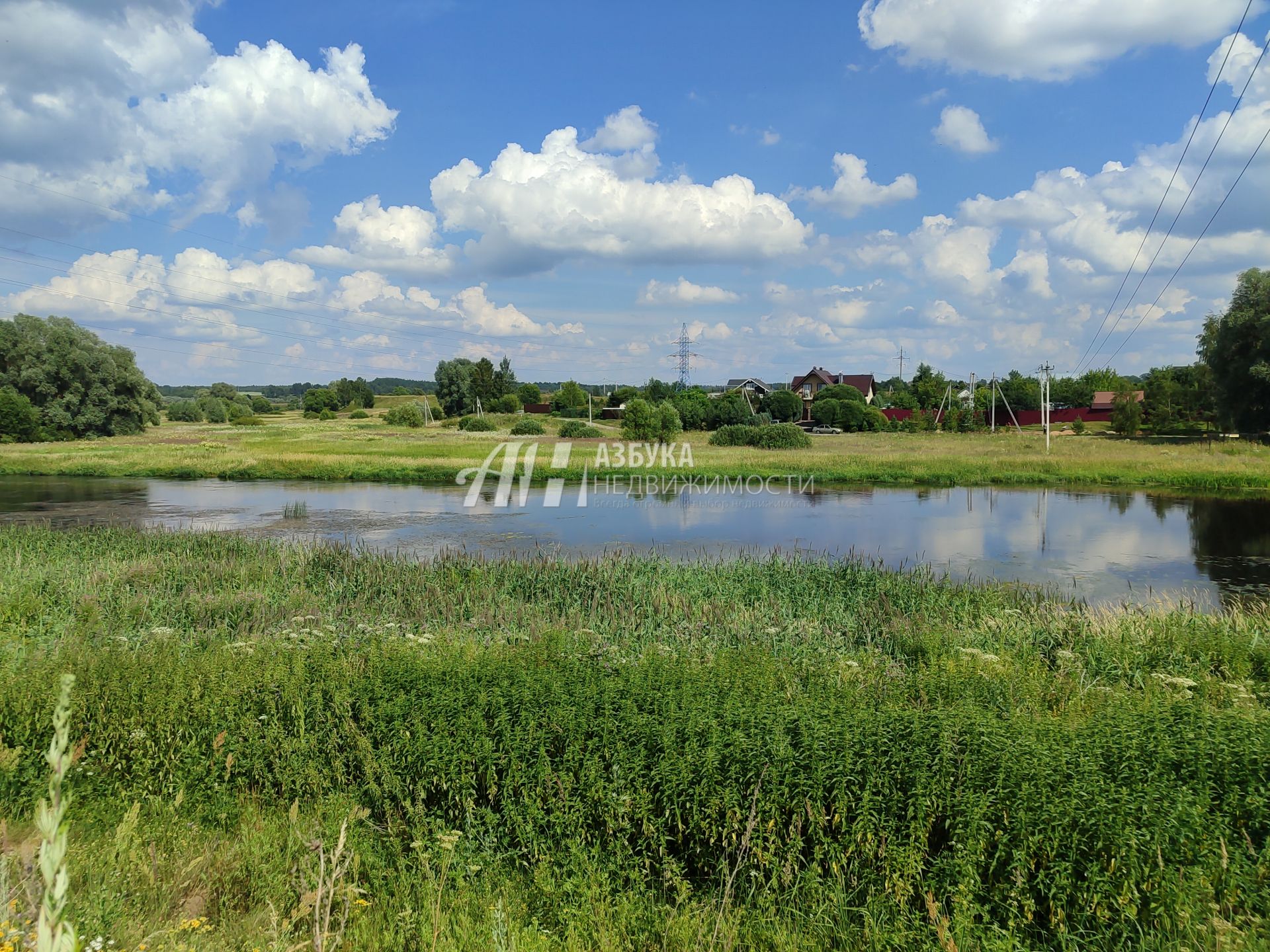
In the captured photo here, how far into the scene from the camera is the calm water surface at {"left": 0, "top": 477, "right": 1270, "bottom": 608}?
16562 mm

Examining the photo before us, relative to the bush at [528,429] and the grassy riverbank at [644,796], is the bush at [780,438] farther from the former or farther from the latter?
the grassy riverbank at [644,796]

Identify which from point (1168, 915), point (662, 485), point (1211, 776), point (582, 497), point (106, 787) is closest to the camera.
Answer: point (1168, 915)

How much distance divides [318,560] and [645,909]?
11.5 m

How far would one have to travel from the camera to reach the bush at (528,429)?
195 feet

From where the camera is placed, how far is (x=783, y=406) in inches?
2813

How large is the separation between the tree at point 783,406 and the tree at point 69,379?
165ft

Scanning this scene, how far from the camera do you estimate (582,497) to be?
29.3 metres

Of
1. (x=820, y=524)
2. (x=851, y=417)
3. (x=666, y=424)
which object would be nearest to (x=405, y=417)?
(x=666, y=424)

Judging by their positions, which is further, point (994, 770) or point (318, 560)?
point (318, 560)

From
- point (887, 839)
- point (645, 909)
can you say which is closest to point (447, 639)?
point (645, 909)

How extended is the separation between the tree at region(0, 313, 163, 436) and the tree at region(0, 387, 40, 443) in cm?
174

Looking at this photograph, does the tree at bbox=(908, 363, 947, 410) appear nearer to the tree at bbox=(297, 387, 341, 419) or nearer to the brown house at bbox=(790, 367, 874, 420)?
the brown house at bbox=(790, 367, 874, 420)

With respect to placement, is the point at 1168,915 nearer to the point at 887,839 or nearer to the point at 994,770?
the point at 994,770

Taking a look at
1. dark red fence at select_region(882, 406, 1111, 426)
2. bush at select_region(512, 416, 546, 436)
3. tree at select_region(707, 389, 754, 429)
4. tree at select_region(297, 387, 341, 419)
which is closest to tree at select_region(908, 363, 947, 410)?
dark red fence at select_region(882, 406, 1111, 426)
